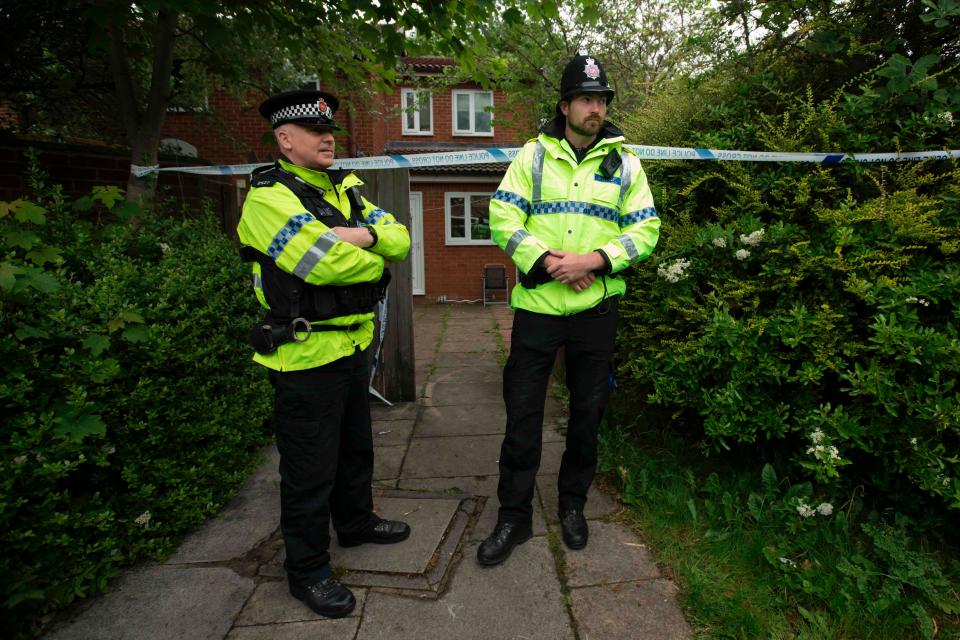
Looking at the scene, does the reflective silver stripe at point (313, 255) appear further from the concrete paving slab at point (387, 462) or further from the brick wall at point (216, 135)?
the brick wall at point (216, 135)

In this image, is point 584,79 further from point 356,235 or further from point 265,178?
point 265,178

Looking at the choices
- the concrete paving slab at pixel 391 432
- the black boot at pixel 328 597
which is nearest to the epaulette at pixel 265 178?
the black boot at pixel 328 597

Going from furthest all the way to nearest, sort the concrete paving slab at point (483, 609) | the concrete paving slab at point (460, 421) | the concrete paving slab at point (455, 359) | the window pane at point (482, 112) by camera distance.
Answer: the window pane at point (482, 112) < the concrete paving slab at point (455, 359) < the concrete paving slab at point (460, 421) < the concrete paving slab at point (483, 609)

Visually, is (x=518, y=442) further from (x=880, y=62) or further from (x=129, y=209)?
(x=880, y=62)

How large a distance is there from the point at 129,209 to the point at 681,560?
3378 mm

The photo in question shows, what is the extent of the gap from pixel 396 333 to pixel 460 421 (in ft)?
3.09

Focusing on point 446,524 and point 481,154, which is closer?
point 446,524

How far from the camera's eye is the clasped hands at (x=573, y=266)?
228 centimetres

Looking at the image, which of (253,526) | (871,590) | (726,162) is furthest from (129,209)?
(871,590)

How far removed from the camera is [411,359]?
4.77 metres

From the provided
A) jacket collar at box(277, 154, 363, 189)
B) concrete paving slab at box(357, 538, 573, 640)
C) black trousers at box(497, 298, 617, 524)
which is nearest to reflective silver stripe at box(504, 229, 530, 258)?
black trousers at box(497, 298, 617, 524)

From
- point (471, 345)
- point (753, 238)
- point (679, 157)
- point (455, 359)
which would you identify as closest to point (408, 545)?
point (753, 238)

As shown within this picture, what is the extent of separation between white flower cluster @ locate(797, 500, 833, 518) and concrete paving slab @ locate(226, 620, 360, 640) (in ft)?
6.29

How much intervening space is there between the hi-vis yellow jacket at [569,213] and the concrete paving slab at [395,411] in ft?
7.56
